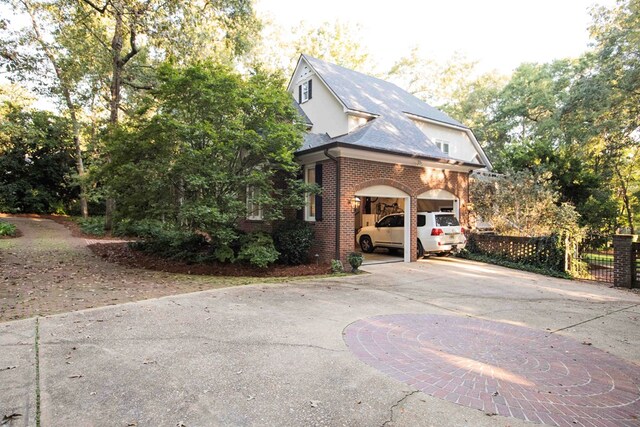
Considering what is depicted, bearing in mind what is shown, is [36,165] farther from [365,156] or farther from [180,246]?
[365,156]

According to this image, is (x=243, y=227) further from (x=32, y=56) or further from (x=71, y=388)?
(x=71, y=388)

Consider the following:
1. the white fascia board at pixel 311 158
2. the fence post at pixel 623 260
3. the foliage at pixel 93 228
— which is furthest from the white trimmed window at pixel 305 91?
the foliage at pixel 93 228

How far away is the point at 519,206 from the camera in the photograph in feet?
45.7

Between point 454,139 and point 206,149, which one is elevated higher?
point 454,139

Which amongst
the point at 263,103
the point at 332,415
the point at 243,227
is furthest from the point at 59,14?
the point at 332,415

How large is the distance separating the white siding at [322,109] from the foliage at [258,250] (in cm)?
545

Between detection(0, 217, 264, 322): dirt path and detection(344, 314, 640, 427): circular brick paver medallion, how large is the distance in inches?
177

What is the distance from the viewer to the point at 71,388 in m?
3.06

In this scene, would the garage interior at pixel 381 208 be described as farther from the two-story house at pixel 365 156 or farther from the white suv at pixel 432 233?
the white suv at pixel 432 233

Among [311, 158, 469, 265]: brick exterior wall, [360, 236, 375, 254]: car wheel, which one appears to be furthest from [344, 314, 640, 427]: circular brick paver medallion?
[360, 236, 375, 254]: car wheel

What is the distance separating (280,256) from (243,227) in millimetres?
4637

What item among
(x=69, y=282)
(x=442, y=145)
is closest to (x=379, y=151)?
(x=69, y=282)

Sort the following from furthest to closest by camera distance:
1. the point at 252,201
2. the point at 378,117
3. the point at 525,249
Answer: the point at 378,117 < the point at 525,249 < the point at 252,201

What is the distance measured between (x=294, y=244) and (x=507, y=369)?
7.24 meters
